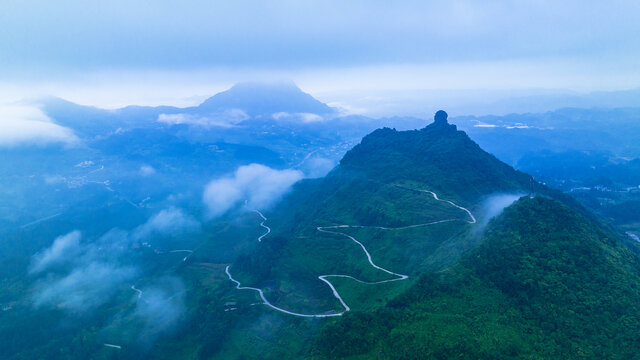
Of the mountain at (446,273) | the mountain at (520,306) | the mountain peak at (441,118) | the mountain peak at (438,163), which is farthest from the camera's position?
the mountain peak at (441,118)

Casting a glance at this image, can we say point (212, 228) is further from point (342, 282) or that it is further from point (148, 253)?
point (342, 282)

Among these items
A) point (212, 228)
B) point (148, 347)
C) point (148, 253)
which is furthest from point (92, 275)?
point (148, 347)

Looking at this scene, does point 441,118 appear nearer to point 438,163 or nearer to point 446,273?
point 438,163

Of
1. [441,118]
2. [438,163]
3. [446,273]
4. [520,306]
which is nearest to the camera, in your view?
[520,306]

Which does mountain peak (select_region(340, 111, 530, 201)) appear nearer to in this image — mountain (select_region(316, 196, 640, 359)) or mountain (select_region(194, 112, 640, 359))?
mountain (select_region(194, 112, 640, 359))

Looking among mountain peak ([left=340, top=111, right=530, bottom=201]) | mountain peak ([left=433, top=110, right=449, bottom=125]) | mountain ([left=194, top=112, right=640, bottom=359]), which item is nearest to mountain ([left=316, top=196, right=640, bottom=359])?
mountain ([left=194, top=112, right=640, bottom=359])

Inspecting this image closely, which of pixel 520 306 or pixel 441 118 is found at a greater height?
pixel 441 118

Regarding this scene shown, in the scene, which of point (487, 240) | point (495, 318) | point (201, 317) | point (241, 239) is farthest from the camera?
point (241, 239)

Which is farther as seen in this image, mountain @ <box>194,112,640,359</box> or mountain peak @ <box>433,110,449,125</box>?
mountain peak @ <box>433,110,449,125</box>

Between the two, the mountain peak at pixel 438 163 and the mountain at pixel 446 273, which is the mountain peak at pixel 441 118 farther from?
the mountain at pixel 446 273

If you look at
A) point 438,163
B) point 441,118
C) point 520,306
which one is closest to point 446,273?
point 520,306

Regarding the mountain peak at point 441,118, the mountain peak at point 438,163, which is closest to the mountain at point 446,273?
the mountain peak at point 438,163
